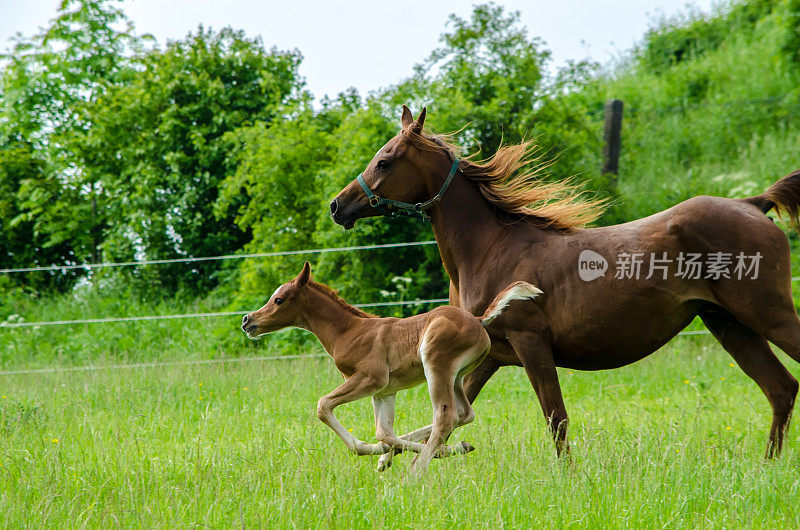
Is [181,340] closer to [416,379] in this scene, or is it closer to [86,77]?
[86,77]

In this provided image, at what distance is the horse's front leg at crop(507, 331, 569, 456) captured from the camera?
4496 mm

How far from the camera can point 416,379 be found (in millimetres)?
4363

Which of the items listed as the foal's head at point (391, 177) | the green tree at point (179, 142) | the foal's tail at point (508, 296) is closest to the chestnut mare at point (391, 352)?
the foal's tail at point (508, 296)

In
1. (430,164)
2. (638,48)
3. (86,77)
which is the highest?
(638,48)

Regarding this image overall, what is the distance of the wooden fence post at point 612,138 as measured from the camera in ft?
31.4

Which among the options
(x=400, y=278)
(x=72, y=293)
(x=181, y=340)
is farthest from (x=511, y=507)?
(x=72, y=293)

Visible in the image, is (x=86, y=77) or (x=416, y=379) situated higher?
(x=86, y=77)

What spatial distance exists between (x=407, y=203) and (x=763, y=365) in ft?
7.96

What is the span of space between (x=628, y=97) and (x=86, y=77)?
9597 millimetres

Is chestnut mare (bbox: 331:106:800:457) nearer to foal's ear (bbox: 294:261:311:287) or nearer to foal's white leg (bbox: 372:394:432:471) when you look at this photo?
foal's ear (bbox: 294:261:311:287)

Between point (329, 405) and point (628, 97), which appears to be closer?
point (329, 405)

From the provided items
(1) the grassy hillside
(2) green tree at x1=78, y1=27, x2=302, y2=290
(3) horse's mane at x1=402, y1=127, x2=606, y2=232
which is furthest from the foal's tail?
(2) green tree at x1=78, y1=27, x2=302, y2=290

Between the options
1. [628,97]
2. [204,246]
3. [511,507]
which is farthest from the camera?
[628,97]

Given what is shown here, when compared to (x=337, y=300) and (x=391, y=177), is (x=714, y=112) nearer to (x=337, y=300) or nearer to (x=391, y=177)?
(x=391, y=177)
